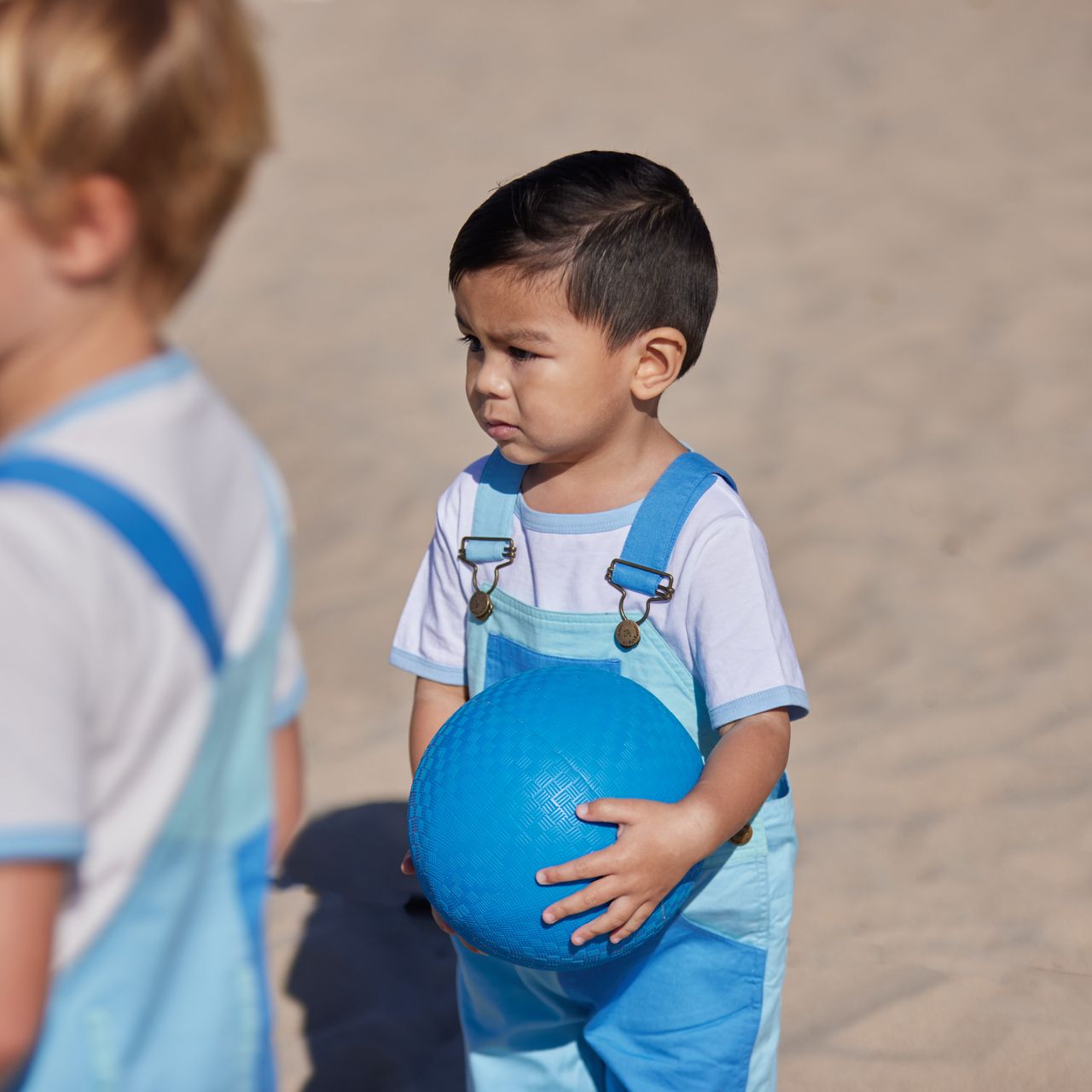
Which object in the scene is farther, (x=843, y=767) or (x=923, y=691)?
(x=923, y=691)

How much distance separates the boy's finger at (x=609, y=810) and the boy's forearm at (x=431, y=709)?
57 cm

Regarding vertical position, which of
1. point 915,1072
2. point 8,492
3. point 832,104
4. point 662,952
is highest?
point 832,104

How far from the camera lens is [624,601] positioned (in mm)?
2305

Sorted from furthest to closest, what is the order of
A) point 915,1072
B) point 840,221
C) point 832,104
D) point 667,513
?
point 832,104 < point 840,221 < point 915,1072 < point 667,513

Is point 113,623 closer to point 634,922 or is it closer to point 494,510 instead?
point 634,922

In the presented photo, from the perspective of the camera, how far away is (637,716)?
2.16 m

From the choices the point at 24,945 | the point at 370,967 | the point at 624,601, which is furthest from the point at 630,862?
the point at 370,967

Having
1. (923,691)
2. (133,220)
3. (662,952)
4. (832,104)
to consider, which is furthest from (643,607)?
(832,104)

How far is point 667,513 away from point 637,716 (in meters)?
0.35

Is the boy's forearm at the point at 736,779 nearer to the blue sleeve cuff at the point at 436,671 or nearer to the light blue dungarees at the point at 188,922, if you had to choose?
the blue sleeve cuff at the point at 436,671

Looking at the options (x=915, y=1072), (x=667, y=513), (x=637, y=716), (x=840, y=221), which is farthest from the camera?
(x=840, y=221)

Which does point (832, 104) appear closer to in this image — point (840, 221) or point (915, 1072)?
point (840, 221)

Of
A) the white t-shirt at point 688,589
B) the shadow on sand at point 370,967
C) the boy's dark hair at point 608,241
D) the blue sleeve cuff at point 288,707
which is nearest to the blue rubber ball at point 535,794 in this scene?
the white t-shirt at point 688,589

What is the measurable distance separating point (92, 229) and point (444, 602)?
4.45 feet
